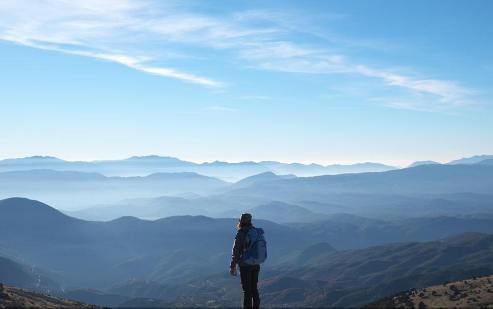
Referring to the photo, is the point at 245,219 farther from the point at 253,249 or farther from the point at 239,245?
the point at 253,249

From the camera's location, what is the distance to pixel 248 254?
1930cm

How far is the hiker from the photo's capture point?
19.2 m

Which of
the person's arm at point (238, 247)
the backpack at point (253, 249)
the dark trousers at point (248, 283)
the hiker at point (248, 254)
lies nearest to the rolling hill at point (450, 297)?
the dark trousers at point (248, 283)

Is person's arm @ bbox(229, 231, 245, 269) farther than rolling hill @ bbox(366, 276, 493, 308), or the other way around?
rolling hill @ bbox(366, 276, 493, 308)

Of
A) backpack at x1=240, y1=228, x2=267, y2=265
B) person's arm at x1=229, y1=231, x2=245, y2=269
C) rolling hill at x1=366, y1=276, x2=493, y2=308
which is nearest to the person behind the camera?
person's arm at x1=229, y1=231, x2=245, y2=269

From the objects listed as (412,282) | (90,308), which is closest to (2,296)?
(90,308)

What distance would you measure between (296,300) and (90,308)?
537 feet

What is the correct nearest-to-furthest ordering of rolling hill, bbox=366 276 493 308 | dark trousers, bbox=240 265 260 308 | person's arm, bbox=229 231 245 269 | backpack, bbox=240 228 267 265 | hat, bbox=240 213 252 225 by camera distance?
person's arm, bbox=229 231 245 269, backpack, bbox=240 228 267 265, dark trousers, bbox=240 265 260 308, hat, bbox=240 213 252 225, rolling hill, bbox=366 276 493 308

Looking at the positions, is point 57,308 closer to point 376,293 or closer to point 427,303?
point 427,303

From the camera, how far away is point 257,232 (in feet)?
64.1

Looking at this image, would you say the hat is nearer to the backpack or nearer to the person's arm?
the backpack

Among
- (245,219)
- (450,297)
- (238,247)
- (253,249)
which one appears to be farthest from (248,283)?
(450,297)

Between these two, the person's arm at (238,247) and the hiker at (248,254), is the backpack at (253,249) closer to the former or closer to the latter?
the hiker at (248,254)

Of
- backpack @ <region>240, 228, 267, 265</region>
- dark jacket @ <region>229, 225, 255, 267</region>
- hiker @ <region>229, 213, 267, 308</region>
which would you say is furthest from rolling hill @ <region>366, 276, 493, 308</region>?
dark jacket @ <region>229, 225, 255, 267</region>
